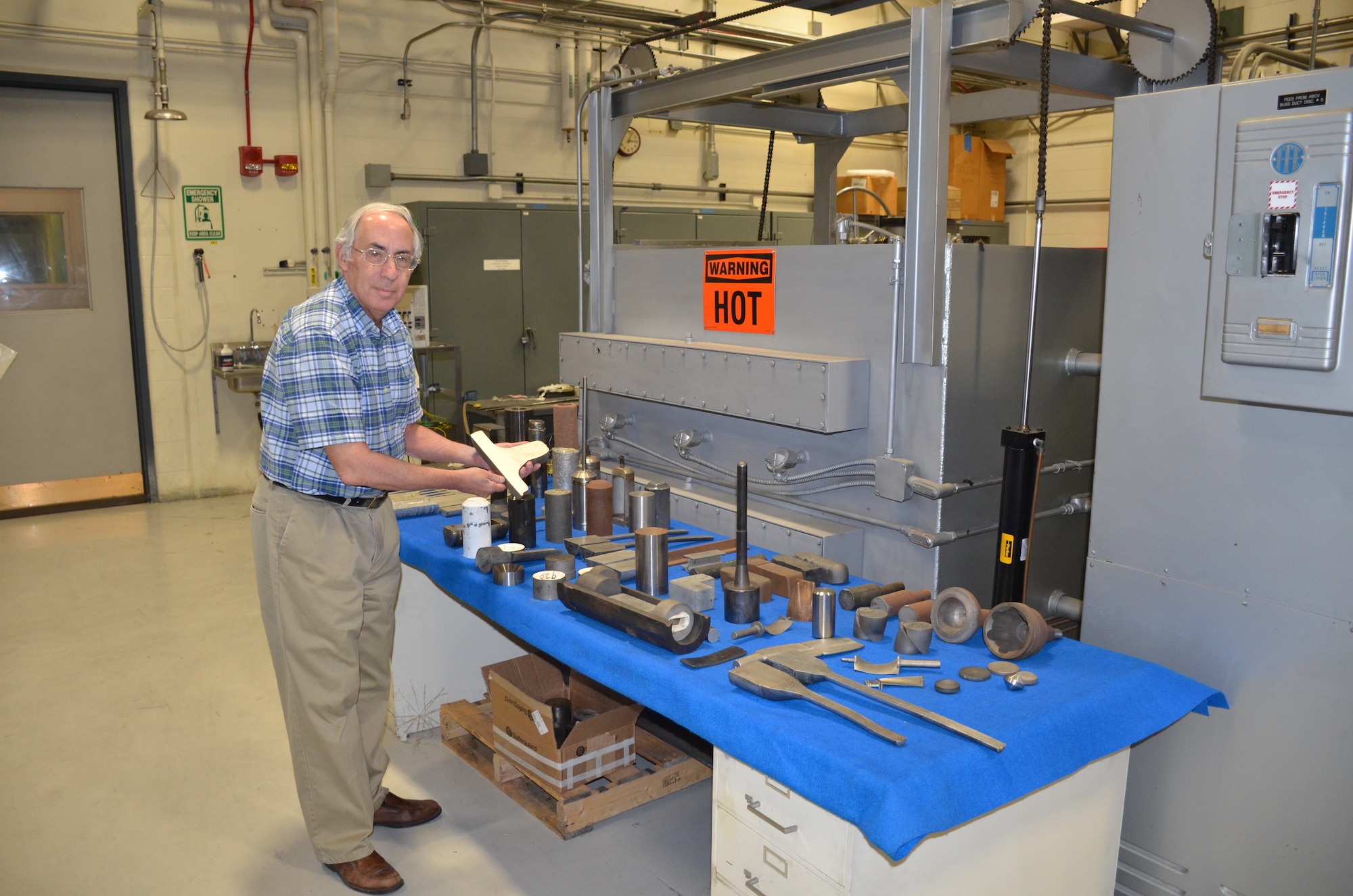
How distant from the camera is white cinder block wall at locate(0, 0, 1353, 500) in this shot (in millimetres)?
4953

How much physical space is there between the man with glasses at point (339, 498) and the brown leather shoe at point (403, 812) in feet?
0.56

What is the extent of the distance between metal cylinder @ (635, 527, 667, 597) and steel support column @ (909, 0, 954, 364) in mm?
688

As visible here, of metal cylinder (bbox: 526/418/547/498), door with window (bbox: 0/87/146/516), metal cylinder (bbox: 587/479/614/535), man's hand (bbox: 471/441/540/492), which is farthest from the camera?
door with window (bbox: 0/87/146/516)

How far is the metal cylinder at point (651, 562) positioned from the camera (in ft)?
6.50

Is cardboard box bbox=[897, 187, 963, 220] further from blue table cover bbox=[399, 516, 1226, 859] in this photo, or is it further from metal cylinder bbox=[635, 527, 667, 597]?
blue table cover bbox=[399, 516, 1226, 859]

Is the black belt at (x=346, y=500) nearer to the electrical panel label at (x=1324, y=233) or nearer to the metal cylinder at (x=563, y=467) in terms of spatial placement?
the metal cylinder at (x=563, y=467)

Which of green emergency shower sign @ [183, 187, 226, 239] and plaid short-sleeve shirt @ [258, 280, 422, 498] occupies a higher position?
green emergency shower sign @ [183, 187, 226, 239]

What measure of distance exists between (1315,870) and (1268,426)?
757 millimetres

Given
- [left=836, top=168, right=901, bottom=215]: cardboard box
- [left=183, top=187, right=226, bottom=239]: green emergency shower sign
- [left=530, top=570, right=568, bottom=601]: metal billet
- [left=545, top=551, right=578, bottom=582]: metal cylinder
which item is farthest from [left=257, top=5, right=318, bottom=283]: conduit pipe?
[left=530, top=570, right=568, bottom=601]: metal billet

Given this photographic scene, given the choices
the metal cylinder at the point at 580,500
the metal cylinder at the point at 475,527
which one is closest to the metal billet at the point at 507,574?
the metal cylinder at the point at 475,527

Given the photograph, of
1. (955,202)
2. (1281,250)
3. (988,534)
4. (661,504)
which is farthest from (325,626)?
(955,202)

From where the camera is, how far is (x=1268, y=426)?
5.36ft

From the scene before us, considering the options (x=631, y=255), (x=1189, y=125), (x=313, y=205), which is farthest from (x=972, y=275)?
(x=313, y=205)

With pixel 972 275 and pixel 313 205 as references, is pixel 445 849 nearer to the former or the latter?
pixel 972 275
